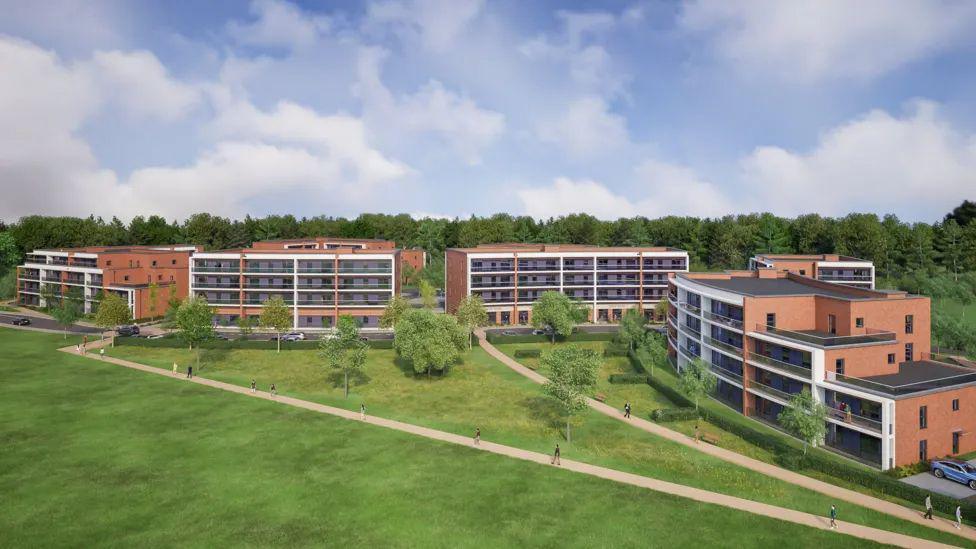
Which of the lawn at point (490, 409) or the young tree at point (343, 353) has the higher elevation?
the young tree at point (343, 353)

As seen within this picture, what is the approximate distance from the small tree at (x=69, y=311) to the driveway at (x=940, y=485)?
351 feet

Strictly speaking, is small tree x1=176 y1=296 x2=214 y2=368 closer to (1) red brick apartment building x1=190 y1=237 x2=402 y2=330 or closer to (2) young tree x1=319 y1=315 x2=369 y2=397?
(2) young tree x1=319 y1=315 x2=369 y2=397

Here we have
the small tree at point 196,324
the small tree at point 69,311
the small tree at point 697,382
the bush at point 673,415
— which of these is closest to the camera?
the bush at point 673,415

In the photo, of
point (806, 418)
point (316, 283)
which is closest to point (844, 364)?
point (806, 418)

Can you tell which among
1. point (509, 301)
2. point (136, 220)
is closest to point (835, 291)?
point (509, 301)

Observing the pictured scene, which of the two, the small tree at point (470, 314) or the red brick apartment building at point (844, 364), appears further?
the small tree at point (470, 314)

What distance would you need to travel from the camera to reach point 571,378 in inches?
1901

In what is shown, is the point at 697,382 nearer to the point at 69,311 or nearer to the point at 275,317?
the point at 275,317

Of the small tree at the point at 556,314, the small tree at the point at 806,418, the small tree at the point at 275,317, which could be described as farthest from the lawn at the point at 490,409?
the small tree at the point at 556,314

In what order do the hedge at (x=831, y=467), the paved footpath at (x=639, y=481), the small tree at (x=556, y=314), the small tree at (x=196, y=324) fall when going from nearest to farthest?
the paved footpath at (x=639, y=481) < the hedge at (x=831, y=467) < the small tree at (x=196, y=324) < the small tree at (x=556, y=314)

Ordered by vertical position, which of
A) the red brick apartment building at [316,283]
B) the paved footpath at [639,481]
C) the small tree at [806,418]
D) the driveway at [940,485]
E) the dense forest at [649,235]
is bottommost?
the driveway at [940,485]

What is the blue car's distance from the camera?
131ft

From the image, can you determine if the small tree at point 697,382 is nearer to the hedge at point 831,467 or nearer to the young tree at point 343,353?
the hedge at point 831,467

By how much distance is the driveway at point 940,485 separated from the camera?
38.7 metres
